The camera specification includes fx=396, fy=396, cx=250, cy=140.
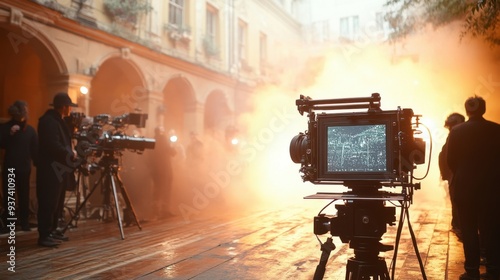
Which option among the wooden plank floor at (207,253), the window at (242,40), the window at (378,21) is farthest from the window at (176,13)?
the window at (378,21)

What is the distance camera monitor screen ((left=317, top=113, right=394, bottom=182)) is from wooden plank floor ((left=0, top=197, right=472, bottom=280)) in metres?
1.49

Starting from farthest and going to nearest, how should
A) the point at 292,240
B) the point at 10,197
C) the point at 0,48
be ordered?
the point at 0,48
the point at 10,197
the point at 292,240

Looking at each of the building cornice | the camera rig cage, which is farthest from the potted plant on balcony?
the camera rig cage

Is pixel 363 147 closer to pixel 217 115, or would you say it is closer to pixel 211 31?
pixel 211 31

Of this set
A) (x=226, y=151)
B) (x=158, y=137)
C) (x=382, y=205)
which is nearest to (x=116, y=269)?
(x=382, y=205)

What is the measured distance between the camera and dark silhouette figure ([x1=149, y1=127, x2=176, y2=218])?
7.54 meters

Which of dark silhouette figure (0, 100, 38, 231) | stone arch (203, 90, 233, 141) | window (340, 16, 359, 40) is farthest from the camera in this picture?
window (340, 16, 359, 40)

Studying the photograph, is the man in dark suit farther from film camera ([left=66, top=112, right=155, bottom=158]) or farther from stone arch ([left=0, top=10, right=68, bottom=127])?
stone arch ([left=0, top=10, right=68, bottom=127])

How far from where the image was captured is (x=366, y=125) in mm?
2266

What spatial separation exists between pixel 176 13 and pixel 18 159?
7.83 m

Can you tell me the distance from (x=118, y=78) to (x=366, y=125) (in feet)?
34.7

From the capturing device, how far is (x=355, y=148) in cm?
226

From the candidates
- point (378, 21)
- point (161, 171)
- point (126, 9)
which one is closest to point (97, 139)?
point (161, 171)

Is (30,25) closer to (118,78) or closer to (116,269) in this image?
A: (118,78)
